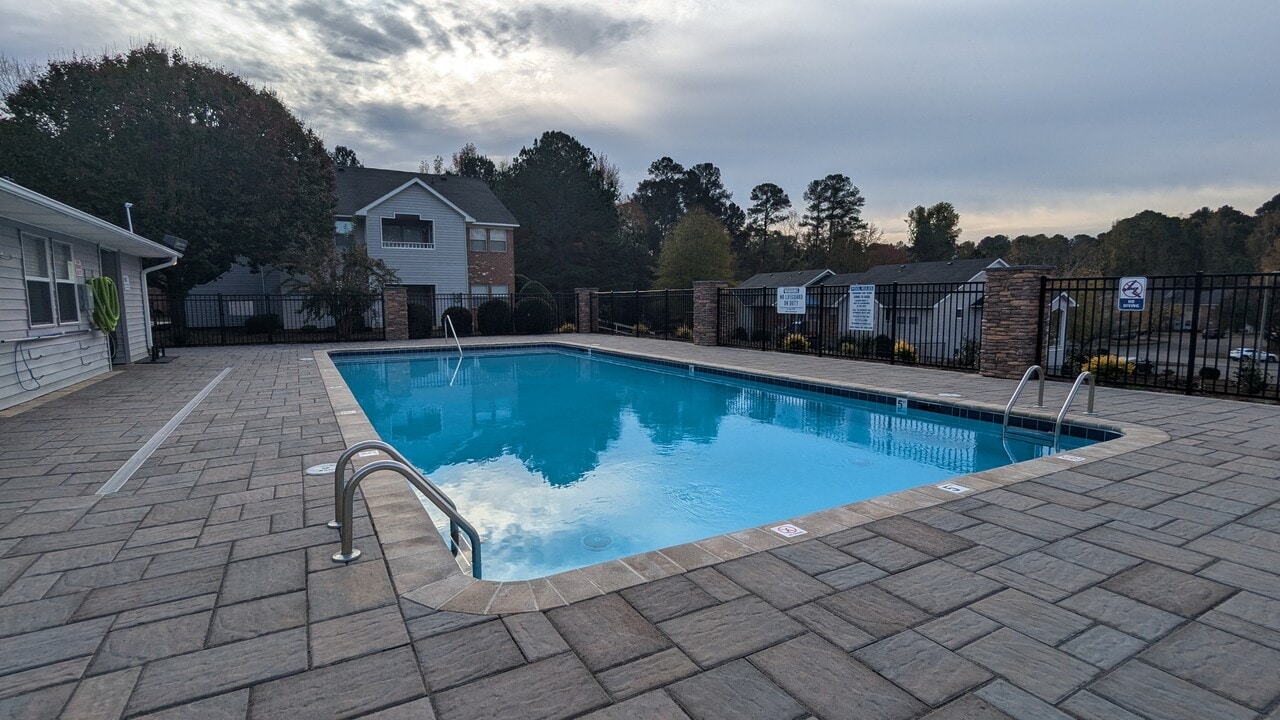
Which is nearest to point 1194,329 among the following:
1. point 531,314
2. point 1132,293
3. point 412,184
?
point 1132,293

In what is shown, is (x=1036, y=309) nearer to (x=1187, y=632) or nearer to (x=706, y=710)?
(x=1187, y=632)

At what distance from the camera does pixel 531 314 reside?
20.3 metres

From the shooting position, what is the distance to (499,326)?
65.4ft

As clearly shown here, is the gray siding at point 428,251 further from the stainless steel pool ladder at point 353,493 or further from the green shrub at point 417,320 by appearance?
the stainless steel pool ladder at point 353,493

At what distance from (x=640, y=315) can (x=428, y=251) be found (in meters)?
8.53

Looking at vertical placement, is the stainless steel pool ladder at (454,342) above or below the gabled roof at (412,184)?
below

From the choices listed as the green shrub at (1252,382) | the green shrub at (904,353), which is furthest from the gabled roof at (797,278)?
the green shrub at (1252,382)

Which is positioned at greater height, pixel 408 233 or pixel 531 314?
pixel 408 233

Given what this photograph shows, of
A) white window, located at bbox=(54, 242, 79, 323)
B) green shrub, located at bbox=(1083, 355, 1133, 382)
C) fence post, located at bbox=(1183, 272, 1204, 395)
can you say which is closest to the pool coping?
fence post, located at bbox=(1183, 272, 1204, 395)

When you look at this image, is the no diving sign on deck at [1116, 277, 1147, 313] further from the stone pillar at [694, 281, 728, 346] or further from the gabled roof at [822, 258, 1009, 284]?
the gabled roof at [822, 258, 1009, 284]

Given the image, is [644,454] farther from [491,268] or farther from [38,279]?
[491,268]

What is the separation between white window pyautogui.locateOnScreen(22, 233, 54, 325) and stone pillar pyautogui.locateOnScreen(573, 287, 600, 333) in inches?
540

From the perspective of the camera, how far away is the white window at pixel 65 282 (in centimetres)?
820

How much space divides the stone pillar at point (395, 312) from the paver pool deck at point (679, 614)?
1396 centimetres
